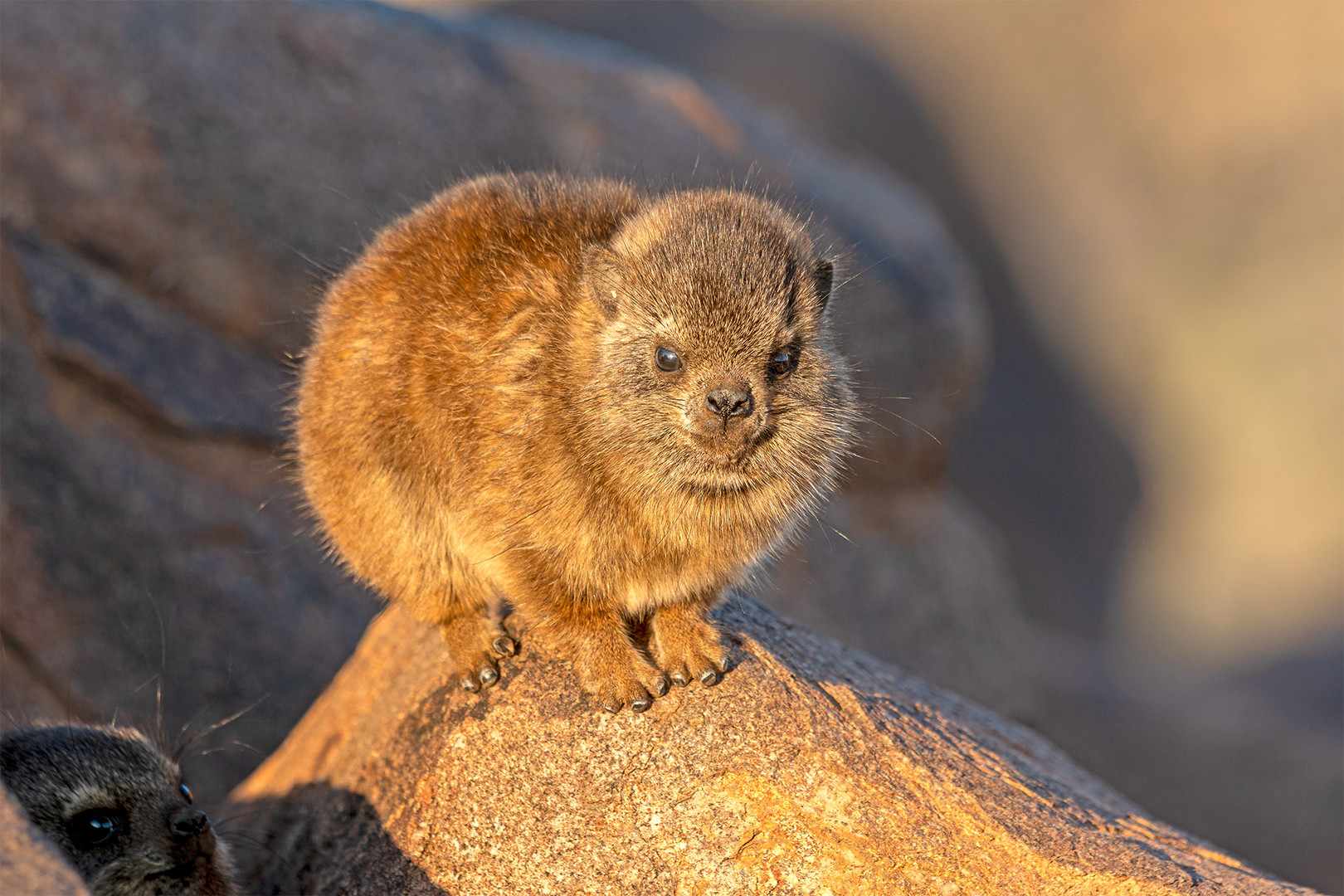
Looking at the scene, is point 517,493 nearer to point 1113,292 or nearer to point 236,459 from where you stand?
point 236,459

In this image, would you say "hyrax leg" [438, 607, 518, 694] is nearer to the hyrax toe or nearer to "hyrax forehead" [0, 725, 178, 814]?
the hyrax toe

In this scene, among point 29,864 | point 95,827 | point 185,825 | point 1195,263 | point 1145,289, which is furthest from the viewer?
point 1145,289

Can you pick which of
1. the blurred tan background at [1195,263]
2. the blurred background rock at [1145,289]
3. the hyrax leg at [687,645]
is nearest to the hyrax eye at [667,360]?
the hyrax leg at [687,645]

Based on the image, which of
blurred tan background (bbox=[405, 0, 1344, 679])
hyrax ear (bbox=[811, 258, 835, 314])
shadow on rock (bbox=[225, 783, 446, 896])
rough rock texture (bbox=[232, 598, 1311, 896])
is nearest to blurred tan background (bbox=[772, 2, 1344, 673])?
blurred tan background (bbox=[405, 0, 1344, 679])

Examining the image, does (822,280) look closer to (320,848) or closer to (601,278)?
(601,278)

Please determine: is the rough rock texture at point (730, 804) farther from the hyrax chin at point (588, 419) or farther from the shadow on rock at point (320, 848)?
the hyrax chin at point (588, 419)

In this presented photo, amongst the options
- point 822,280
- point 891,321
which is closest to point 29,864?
point 822,280
